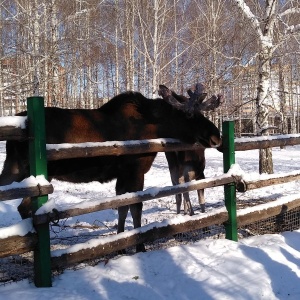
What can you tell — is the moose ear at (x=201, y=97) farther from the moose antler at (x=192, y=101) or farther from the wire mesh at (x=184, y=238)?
the wire mesh at (x=184, y=238)

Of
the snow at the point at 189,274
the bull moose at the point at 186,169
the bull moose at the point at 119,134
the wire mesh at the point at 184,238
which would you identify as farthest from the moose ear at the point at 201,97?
the bull moose at the point at 186,169

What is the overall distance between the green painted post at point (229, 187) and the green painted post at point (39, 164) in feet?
8.39

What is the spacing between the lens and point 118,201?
4207mm

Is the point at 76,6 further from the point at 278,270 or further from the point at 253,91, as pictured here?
the point at 278,270

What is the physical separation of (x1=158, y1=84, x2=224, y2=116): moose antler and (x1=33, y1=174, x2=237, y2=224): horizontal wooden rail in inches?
37.6

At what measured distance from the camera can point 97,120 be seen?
503 cm

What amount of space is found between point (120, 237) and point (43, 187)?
103cm

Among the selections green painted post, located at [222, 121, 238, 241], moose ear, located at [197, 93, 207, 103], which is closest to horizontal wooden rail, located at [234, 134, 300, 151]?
green painted post, located at [222, 121, 238, 241]

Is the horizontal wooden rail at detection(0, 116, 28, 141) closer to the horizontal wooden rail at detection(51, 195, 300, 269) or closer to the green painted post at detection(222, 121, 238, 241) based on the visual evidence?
the horizontal wooden rail at detection(51, 195, 300, 269)

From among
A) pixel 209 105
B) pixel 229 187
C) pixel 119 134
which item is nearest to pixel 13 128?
pixel 119 134

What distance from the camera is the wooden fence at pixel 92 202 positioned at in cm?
350

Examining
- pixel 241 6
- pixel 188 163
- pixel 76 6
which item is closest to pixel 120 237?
pixel 188 163

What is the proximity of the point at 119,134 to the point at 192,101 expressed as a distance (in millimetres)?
1099

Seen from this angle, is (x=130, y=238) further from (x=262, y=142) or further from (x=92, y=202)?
Result: (x=262, y=142)
